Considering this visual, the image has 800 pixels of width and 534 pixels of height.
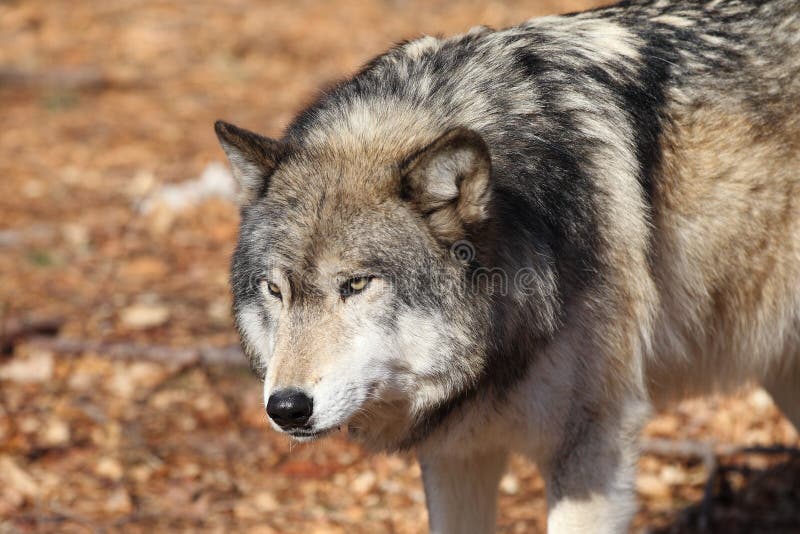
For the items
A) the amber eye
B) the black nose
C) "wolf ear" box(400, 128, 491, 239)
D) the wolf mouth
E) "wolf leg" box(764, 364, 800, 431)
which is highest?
"wolf ear" box(400, 128, 491, 239)

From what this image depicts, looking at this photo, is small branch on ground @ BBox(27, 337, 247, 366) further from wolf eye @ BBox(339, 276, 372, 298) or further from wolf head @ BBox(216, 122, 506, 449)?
wolf eye @ BBox(339, 276, 372, 298)

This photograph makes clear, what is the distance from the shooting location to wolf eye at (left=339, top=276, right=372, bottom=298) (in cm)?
342

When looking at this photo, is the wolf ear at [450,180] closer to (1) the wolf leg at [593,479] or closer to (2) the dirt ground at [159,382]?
(1) the wolf leg at [593,479]

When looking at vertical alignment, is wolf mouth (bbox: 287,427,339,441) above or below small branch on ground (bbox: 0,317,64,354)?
above

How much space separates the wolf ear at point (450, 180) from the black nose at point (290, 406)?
74 cm

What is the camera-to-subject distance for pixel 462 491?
420 centimetres

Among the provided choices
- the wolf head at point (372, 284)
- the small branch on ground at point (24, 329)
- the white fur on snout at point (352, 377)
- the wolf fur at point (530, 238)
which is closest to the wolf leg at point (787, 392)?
the wolf fur at point (530, 238)

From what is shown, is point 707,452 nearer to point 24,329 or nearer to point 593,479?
point 593,479

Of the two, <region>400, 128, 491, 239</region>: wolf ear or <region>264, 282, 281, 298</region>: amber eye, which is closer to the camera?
<region>400, 128, 491, 239</region>: wolf ear

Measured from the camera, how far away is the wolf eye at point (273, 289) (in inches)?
139

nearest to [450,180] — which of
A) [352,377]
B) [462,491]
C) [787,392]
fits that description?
[352,377]

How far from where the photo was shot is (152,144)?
10055 mm

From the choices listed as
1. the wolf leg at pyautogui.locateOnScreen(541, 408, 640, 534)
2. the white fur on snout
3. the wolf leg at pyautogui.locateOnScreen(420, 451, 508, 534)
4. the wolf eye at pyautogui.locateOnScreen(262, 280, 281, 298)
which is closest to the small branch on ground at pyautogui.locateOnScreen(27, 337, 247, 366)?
the wolf leg at pyautogui.locateOnScreen(420, 451, 508, 534)

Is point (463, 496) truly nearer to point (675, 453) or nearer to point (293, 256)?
point (293, 256)
